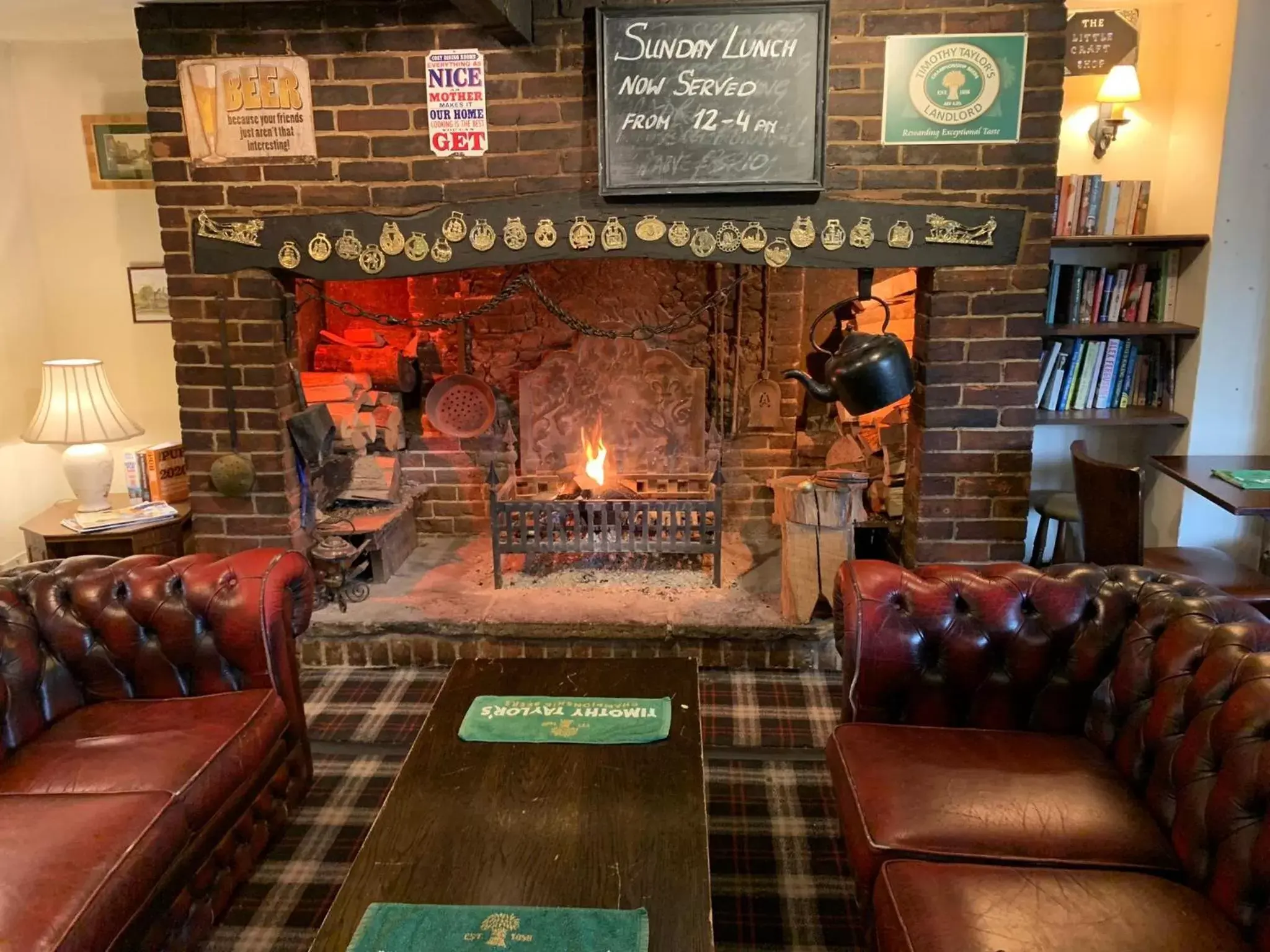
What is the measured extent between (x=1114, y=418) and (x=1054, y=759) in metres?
1.85

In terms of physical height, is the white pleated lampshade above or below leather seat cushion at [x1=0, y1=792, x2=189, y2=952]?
above

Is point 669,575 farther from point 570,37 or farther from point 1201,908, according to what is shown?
point 1201,908

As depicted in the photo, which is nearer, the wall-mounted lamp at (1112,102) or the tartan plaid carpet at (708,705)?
the tartan plaid carpet at (708,705)

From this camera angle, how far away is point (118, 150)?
3734 millimetres

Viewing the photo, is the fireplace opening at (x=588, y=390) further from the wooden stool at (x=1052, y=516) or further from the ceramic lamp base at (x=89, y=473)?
the ceramic lamp base at (x=89, y=473)

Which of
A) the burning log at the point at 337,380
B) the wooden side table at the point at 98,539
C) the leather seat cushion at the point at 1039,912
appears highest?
the burning log at the point at 337,380

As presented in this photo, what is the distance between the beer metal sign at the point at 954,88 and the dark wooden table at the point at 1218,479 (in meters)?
1.24

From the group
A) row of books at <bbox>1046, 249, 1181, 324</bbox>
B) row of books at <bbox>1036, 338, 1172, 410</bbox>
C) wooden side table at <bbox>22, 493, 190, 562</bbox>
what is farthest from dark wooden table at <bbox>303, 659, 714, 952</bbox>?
row of books at <bbox>1046, 249, 1181, 324</bbox>

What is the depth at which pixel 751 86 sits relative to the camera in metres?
2.88

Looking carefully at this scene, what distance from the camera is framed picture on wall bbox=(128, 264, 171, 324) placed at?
3.84 m

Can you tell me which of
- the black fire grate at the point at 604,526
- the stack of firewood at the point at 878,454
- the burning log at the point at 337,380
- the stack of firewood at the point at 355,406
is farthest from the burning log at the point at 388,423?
the stack of firewood at the point at 878,454

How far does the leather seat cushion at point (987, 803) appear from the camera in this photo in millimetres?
1716

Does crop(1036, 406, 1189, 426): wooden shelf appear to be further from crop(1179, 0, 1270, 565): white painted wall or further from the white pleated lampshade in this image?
the white pleated lampshade

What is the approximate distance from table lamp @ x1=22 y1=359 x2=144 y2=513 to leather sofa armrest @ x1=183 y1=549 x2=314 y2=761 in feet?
4.17
